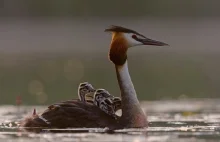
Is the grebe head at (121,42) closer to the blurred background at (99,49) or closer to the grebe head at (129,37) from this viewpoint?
the grebe head at (129,37)

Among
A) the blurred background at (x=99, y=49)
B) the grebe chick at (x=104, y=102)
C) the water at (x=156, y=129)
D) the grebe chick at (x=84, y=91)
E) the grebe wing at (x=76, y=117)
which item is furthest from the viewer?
the blurred background at (x=99, y=49)

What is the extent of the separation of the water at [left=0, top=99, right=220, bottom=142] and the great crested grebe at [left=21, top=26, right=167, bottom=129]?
0.64 ft

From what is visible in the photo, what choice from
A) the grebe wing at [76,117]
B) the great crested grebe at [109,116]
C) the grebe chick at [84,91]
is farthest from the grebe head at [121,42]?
the grebe wing at [76,117]

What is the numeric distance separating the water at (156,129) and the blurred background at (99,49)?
2879mm

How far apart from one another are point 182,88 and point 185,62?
36.4 ft

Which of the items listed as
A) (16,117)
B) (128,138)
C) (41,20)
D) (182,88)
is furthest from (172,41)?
(128,138)

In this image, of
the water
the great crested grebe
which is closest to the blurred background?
the water

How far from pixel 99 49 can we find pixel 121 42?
3103 centimetres

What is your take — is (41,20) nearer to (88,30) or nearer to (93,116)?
(88,30)

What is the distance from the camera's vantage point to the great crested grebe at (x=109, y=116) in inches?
691

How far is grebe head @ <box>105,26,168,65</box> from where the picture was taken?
59.1 feet

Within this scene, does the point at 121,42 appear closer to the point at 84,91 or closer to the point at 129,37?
the point at 129,37

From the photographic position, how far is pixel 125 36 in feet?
59.5

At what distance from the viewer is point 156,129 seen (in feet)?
57.8
